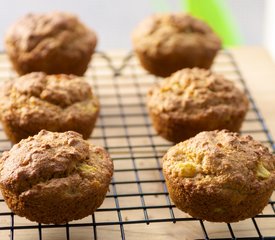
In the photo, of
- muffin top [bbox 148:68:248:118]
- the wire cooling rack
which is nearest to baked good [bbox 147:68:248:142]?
muffin top [bbox 148:68:248:118]

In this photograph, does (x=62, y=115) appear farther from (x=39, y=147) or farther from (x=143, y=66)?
(x=143, y=66)

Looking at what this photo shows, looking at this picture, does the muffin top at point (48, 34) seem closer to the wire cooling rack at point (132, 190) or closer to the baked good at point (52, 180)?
the wire cooling rack at point (132, 190)

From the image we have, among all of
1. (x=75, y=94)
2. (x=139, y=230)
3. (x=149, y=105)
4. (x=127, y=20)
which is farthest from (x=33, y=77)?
(x=127, y=20)

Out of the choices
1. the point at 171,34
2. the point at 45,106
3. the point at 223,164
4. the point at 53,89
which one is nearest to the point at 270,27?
the point at 171,34

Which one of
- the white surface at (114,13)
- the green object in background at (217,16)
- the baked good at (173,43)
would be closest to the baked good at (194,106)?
the baked good at (173,43)

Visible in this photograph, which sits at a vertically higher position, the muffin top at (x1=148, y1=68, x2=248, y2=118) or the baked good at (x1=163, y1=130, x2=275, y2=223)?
the baked good at (x1=163, y1=130, x2=275, y2=223)

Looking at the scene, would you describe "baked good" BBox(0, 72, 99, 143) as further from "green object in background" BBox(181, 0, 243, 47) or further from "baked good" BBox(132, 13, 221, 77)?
"green object in background" BBox(181, 0, 243, 47)
